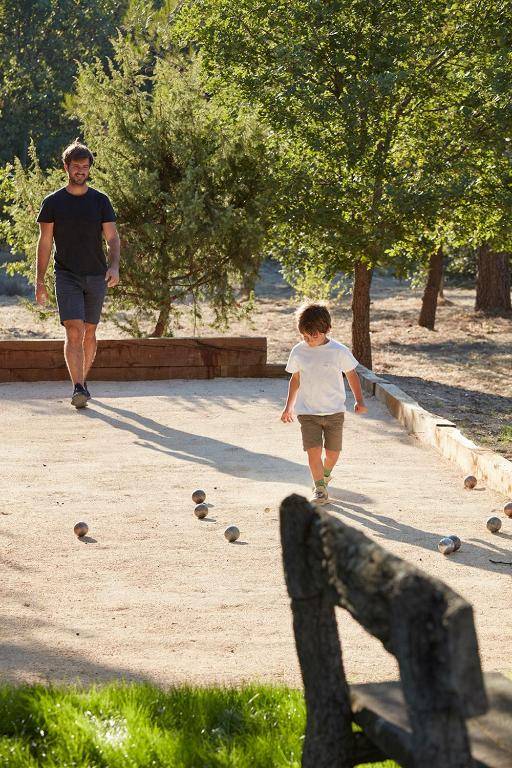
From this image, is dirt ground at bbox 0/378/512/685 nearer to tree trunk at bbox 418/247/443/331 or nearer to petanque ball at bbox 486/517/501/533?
petanque ball at bbox 486/517/501/533

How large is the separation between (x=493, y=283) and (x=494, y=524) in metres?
16.6

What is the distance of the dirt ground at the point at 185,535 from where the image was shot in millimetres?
4754

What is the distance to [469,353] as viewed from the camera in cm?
1812

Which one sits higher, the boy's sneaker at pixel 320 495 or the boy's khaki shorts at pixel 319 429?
the boy's khaki shorts at pixel 319 429

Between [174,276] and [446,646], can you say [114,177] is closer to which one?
[174,276]

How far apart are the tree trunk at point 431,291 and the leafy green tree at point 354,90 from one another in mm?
5477

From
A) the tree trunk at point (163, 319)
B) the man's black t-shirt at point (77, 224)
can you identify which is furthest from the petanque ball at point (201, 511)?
the tree trunk at point (163, 319)

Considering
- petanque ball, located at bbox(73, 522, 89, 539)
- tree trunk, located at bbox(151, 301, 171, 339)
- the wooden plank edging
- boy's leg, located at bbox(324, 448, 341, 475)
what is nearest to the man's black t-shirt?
the wooden plank edging

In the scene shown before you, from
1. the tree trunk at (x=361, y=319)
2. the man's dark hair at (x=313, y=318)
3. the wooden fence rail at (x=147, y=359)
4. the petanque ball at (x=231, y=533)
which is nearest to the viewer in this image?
the petanque ball at (x=231, y=533)

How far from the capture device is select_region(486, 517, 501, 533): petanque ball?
661 cm

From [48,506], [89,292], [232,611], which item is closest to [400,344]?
[89,292]

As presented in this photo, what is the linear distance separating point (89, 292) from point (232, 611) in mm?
5584

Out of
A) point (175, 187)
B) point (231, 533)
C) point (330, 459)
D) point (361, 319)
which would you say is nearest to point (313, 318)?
point (330, 459)

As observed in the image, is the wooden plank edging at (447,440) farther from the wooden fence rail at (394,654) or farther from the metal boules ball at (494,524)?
the wooden fence rail at (394,654)
